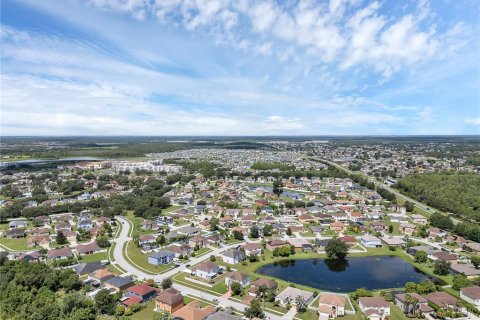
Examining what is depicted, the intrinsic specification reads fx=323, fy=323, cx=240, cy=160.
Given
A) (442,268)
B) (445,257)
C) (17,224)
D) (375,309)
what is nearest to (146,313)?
(375,309)

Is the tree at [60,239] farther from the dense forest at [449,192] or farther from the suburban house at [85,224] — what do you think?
the dense forest at [449,192]

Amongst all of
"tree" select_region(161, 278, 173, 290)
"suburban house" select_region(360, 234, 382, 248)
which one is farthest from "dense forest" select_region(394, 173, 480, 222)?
"tree" select_region(161, 278, 173, 290)

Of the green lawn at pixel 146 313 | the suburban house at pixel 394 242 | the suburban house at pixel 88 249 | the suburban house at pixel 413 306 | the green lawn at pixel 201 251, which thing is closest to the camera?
the green lawn at pixel 146 313

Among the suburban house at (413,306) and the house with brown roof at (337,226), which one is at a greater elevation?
the suburban house at (413,306)

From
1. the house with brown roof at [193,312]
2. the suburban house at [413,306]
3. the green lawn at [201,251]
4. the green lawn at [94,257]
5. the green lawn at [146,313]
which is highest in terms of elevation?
the house with brown roof at [193,312]

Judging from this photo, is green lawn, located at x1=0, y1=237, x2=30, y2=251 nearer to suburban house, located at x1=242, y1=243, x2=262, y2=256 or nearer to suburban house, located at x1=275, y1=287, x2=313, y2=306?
suburban house, located at x1=242, y1=243, x2=262, y2=256

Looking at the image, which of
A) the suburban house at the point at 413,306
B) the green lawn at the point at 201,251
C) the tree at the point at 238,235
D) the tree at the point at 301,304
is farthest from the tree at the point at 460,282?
the green lawn at the point at 201,251

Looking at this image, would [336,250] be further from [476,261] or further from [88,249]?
[88,249]
